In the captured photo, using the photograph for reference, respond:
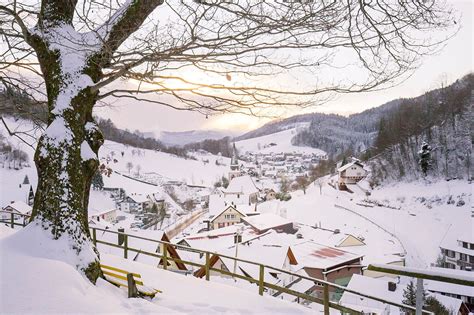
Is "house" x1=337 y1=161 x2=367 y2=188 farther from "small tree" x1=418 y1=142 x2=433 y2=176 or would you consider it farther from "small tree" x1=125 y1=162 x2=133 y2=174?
"small tree" x1=125 y1=162 x2=133 y2=174

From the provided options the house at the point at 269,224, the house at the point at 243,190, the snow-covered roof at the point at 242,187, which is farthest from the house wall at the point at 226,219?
the snow-covered roof at the point at 242,187

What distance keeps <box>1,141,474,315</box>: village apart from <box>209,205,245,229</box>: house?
15 cm

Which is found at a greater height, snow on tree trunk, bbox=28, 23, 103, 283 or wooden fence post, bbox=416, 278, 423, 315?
snow on tree trunk, bbox=28, 23, 103, 283

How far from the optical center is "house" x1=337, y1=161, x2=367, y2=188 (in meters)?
79.8

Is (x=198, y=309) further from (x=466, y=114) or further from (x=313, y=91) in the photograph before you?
(x=466, y=114)

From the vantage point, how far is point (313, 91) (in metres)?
5.66

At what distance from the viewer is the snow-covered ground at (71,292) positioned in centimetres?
421

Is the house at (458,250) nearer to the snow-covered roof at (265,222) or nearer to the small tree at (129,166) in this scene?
the snow-covered roof at (265,222)

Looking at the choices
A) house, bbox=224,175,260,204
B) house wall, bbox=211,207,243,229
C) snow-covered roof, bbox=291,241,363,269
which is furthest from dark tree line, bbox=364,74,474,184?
snow-covered roof, bbox=291,241,363,269

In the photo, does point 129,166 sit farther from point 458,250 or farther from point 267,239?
point 458,250

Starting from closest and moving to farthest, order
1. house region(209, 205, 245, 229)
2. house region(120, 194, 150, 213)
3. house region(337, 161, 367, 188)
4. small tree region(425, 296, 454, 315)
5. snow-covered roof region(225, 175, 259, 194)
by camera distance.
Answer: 1. small tree region(425, 296, 454, 315)
2. house region(209, 205, 245, 229)
3. house region(120, 194, 150, 213)
4. house region(337, 161, 367, 188)
5. snow-covered roof region(225, 175, 259, 194)

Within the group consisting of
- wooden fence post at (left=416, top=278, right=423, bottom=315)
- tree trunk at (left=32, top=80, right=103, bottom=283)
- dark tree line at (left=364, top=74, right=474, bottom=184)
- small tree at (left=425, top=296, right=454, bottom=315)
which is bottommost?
small tree at (left=425, top=296, right=454, bottom=315)

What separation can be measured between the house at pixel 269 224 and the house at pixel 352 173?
113 feet

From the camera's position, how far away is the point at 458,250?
35.6 meters
